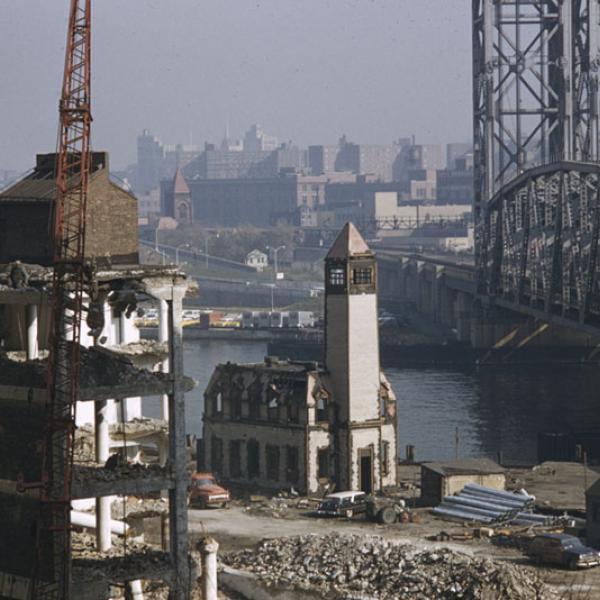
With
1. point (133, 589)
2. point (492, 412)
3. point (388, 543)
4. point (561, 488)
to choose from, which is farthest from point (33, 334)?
point (492, 412)

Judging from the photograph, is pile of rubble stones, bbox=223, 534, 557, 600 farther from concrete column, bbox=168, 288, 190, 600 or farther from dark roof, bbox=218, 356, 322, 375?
dark roof, bbox=218, 356, 322, 375


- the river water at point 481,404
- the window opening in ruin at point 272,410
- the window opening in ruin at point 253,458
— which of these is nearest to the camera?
the window opening in ruin at point 272,410

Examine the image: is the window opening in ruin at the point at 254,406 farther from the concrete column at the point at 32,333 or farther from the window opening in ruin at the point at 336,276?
the concrete column at the point at 32,333

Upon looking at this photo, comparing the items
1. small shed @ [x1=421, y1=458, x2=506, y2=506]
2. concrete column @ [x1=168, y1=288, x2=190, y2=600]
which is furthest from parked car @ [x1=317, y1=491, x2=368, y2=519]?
concrete column @ [x1=168, y1=288, x2=190, y2=600]

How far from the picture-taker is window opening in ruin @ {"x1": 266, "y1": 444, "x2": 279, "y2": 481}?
67.1m

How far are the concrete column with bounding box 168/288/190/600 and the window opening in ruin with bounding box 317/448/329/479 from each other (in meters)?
26.8

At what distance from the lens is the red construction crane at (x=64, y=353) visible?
38312 mm

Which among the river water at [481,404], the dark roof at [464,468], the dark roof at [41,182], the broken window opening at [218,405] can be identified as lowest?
the river water at [481,404]

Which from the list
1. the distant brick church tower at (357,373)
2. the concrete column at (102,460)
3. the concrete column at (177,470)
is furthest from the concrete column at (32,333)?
the distant brick church tower at (357,373)

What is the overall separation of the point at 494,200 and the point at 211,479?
74.4m

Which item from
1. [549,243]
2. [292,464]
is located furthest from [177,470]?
[549,243]

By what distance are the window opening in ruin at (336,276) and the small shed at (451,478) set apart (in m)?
7.19

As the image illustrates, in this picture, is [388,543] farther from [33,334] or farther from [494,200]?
[494,200]

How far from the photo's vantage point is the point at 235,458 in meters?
68.6
